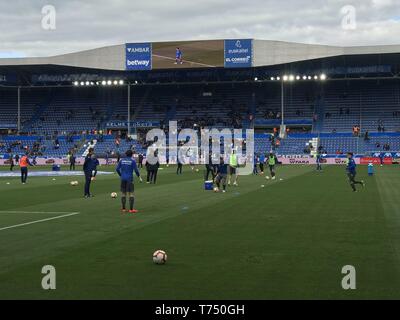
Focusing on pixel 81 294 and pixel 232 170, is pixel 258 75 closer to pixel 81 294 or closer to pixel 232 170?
pixel 232 170

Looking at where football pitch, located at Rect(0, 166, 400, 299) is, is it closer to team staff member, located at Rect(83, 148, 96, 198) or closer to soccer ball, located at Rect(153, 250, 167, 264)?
soccer ball, located at Rect(153, 250, 167, 264)

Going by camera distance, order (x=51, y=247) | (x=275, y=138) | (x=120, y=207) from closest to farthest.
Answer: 1. (x=51, y=247)
2. (x=120, y=207)
3. (x=275, y=138)

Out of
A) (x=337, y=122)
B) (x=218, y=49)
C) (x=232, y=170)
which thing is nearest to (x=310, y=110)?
(x=337, y=122)

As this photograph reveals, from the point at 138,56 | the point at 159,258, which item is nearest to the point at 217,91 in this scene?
the point at 138,56

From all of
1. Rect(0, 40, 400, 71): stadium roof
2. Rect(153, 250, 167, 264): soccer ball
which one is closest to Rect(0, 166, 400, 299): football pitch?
Rect(153, 250, 167, 264): soccer ball

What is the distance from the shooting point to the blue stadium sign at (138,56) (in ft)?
233

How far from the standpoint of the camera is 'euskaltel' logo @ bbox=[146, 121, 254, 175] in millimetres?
66562

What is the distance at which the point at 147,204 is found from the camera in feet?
70.2

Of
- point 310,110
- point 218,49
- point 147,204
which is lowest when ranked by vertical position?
point 147,204

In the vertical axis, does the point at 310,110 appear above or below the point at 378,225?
above

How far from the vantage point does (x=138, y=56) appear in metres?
71.1

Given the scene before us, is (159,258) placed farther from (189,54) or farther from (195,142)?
(189,54)

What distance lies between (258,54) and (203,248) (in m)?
59.3
